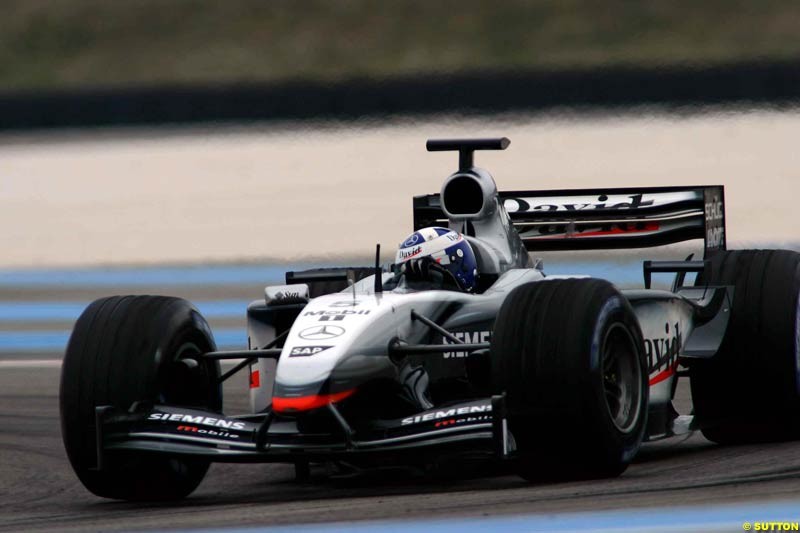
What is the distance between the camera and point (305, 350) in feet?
22.6

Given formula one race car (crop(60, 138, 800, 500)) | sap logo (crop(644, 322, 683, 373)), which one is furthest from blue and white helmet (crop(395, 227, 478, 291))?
sap logo (crop(644, 322, 683, 373))

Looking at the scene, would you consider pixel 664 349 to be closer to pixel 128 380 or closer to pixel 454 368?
pixel 454 368

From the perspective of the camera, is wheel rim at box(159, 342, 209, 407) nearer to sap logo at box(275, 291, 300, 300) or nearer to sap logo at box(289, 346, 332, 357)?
sap logo at box(275, 291, 300, 300)

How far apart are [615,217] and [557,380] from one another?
2988 millimetres

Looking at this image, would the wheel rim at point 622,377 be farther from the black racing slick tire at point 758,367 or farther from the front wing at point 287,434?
the black racing slick tire at point 758,367

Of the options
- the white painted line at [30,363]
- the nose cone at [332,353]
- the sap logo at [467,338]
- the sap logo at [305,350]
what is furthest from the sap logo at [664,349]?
the white painted line at [30,363]

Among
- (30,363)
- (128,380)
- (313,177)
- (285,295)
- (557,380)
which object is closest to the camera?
(557,380)

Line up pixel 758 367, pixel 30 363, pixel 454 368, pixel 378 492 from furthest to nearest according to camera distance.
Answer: pixel 30 363, pixel 758 367, pixel 454 368, pixel 378 492

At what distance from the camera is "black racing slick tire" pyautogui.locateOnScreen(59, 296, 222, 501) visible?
7.09 m

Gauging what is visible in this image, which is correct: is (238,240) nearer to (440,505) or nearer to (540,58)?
(540,58)

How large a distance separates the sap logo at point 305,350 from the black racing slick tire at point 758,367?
2488 mm

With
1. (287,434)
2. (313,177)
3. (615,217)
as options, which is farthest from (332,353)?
(313,177)

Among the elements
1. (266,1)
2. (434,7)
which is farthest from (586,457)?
(266,1)

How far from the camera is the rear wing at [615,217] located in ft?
30.5
